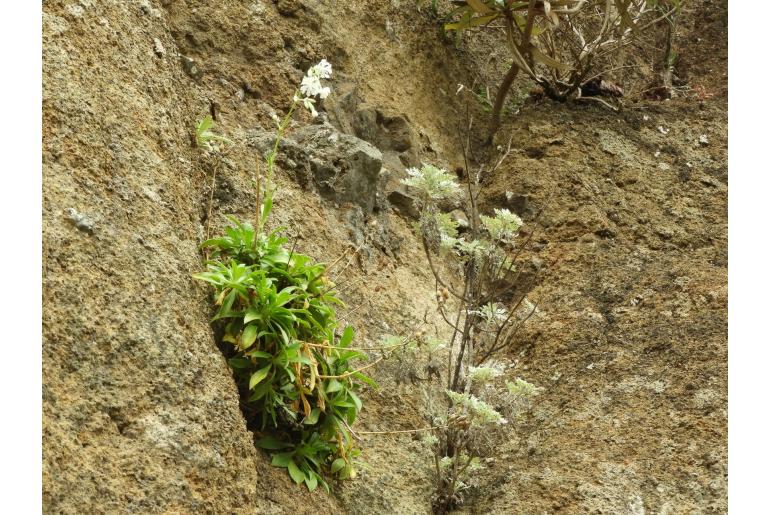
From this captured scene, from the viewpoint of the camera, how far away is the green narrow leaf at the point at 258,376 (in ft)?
9.97

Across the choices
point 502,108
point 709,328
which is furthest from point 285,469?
point 502,108

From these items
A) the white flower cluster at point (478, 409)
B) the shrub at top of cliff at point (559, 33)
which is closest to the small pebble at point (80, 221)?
the white flower cluster at point (478, 409)

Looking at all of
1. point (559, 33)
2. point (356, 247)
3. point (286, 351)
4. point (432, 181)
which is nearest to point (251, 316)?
point (286, 351)

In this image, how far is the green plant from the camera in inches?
122

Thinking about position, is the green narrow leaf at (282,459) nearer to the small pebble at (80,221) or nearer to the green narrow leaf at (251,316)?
the green narrow leaf at (251,316)

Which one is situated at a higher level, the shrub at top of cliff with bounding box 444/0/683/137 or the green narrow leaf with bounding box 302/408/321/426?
the shrub at top of cliff with bounding box 444/0/683/137

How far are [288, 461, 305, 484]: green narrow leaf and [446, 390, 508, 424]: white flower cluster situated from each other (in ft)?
2.53

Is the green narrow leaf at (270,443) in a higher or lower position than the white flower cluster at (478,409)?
lower

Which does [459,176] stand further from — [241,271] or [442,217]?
[241,271]

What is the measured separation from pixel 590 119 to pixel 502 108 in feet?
1.94

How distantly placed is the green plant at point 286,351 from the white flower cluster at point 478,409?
0.49m

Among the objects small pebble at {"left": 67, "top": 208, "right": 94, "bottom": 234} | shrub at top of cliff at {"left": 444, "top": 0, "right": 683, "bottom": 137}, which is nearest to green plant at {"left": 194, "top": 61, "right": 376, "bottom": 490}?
small pebble at {"left": 67, "top": 208, "right": 94, "bottom": 234}

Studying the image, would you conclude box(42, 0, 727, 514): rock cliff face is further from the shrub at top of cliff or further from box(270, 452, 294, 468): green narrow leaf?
the shrub at top of cliff

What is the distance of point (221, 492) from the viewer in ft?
9.10
